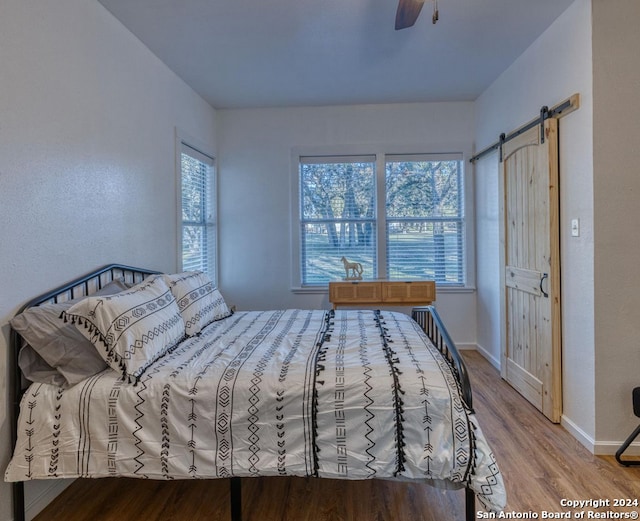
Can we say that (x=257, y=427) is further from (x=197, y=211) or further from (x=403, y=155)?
(x=403, y=155)

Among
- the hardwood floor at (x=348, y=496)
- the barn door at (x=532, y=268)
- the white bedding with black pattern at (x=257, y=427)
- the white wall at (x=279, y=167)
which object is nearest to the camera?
the white bedding with black pattern at (x=257, y=427)

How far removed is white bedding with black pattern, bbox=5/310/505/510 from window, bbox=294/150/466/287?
2.68 metres

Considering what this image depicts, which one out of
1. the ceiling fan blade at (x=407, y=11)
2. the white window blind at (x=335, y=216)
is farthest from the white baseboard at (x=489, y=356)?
the ceiling fan blade at (x=407, y=11)

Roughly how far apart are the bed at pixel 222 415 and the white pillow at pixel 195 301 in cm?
65

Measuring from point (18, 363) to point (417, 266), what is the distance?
362cm

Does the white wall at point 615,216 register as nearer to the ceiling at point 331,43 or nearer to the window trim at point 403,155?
the ceiling at point 331,43

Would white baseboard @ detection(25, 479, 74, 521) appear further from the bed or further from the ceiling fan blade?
the ceiling fan blade

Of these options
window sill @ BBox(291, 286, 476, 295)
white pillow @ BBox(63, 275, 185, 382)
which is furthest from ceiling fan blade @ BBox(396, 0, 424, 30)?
window sill @ BBox(291, 286, 476, 295)

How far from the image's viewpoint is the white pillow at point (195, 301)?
241 centimetres

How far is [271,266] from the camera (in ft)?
14.0

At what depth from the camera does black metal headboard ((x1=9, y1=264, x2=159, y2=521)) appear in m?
1.66

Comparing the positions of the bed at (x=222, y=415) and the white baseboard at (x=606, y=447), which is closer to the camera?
the bed at (x=222, y=415)

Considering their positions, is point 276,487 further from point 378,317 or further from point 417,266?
point 417,266

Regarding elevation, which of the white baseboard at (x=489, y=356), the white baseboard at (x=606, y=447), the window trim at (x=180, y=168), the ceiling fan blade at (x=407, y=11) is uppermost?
the ceiling fan blade at (x=407, y=11)
